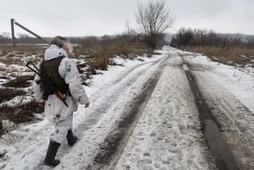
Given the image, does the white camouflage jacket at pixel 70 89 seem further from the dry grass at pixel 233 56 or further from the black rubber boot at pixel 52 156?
the dry grass at pixel 233 56

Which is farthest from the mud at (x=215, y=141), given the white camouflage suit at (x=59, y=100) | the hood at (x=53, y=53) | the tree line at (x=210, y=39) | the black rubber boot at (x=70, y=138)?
the tree line at (x=210, y=39)

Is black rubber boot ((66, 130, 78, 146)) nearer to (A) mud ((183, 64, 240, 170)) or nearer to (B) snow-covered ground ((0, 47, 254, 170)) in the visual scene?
(B) snow-covered ground ((0, 47, 254, 170))

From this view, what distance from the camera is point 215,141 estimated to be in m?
3.91

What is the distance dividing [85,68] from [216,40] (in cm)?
4901

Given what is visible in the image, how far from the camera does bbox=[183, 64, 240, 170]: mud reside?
320cm

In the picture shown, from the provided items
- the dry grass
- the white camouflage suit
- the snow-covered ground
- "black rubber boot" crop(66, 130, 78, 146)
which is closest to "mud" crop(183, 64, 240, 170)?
the snow-covered ground

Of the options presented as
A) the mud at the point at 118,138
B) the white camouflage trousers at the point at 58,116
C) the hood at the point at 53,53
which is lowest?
the mud at the point at 118,138

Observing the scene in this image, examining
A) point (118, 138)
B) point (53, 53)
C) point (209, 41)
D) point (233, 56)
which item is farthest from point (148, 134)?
point (209, 41)

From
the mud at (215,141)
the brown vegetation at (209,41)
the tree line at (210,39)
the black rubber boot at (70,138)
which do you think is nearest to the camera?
the mud at (215,141)

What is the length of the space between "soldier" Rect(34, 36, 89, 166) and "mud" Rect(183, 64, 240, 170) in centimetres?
210

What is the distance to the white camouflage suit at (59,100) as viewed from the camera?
3.10 metres

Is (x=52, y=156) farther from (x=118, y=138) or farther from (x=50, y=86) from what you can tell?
(x=118, y=138)

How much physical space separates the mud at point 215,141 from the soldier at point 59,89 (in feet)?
6.88

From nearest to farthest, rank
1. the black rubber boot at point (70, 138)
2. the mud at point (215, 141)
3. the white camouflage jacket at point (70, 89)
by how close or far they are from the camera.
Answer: the white camouflage jacket at point (70, 89)
the mud at point (215, 141)
the black rubber boot at point (70, 138)
